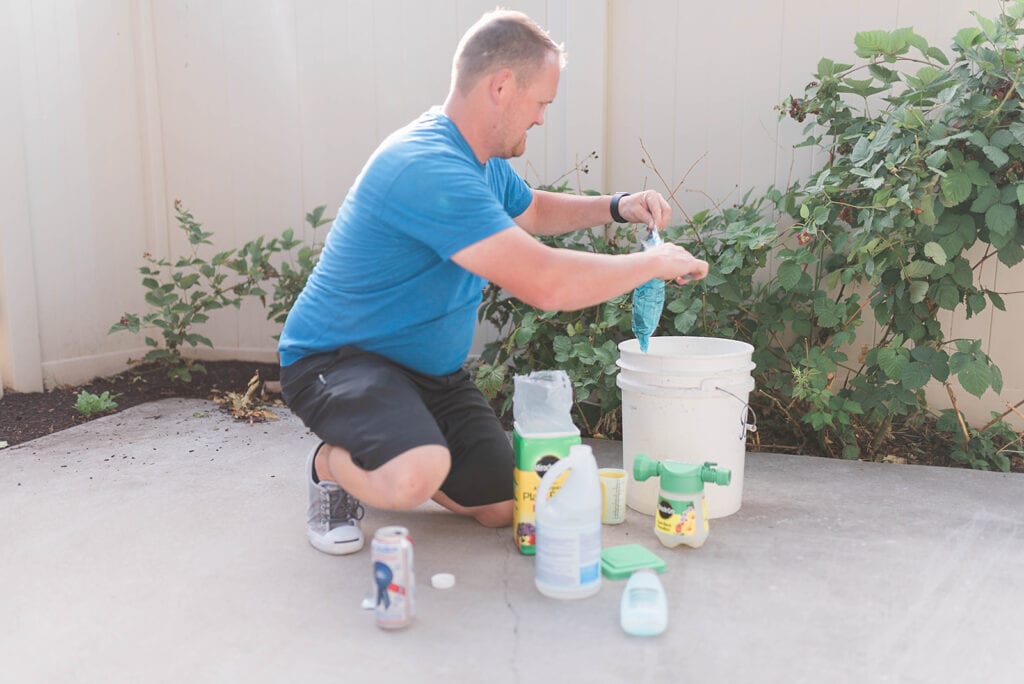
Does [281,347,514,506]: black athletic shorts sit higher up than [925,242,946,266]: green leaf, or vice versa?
[925,242,946,266]: green leaf

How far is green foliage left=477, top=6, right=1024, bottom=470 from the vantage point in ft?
8.27

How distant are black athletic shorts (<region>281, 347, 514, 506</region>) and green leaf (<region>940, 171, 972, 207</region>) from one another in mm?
1529

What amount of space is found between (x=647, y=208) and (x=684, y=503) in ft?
2.88

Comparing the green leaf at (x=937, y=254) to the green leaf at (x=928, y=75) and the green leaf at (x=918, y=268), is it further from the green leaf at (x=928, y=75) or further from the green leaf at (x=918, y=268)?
the green leaf at (x=928, y=75)

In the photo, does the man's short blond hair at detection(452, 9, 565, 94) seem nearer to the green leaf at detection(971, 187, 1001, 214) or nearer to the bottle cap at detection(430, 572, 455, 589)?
the bottle cap at detection(430, 572, 455, 589)

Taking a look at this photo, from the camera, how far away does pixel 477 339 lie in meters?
3.74

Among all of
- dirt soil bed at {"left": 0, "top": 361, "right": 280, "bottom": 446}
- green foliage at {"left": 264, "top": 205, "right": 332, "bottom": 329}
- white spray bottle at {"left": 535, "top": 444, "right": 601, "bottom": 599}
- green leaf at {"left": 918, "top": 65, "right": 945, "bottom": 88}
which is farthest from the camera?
green foliage at {"left": 264, "top": 205, "right": 332, "bottom": 329}

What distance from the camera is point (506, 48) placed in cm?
200

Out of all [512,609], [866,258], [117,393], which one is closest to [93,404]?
[117,393]

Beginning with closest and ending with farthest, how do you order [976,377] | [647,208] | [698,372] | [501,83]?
1. [501,83]
2. [698,372]
3. [647,208]
4. [976,377]

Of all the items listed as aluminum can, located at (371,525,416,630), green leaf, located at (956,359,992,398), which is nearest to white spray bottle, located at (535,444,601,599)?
aluminum can, located at (371,525,416,630)

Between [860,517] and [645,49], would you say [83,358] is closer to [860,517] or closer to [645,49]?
[645,49]

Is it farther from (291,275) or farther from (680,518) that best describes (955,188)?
(291,275)

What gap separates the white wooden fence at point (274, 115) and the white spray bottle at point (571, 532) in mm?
1868
